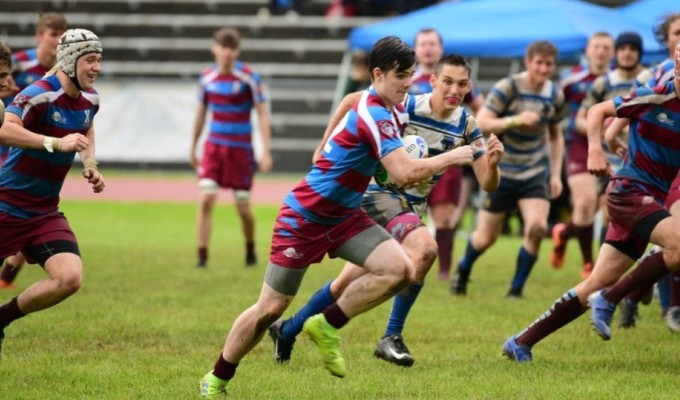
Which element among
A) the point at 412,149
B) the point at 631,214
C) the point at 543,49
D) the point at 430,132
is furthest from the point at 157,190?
the point at 631,214

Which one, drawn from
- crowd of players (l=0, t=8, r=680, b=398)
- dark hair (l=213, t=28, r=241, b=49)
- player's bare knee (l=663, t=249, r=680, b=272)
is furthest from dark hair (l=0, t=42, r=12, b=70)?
dark hair (l=213, t=28, r=241, b=49)

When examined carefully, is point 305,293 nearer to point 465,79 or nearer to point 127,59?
point 465,79

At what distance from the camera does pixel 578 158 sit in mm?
12195

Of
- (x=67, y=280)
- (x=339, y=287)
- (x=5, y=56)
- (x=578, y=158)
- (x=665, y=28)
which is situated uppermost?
(x=5, y=56)

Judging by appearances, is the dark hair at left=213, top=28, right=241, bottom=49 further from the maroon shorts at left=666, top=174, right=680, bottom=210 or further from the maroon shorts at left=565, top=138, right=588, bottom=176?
the maroon shorts at left=666, top=174, right=680, bottom=210

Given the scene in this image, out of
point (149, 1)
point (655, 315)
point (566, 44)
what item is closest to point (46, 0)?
point (149, 1)

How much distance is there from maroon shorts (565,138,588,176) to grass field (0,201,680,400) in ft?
3.68

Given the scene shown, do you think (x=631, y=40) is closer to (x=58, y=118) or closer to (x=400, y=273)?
(x=400, y=273)

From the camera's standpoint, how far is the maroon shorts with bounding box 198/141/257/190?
13.4 metres

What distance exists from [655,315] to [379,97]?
445cm

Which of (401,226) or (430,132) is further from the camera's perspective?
(430,132)

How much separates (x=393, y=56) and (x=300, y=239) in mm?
1048

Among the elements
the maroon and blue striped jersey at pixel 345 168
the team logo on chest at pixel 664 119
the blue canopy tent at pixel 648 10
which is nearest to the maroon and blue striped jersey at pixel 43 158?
the maroon and blue striped jersey at pixel 345 168

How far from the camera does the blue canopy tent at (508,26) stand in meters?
16.3
